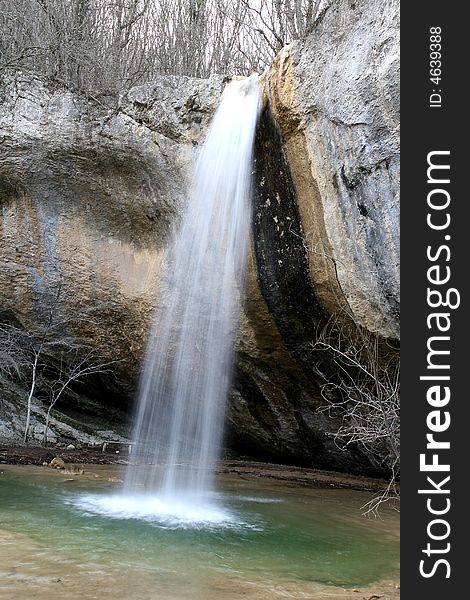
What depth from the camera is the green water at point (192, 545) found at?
427 cm

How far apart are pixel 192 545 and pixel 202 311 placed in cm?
529

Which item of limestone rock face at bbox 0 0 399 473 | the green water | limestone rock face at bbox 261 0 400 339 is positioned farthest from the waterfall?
the green water

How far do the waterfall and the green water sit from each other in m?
1.66

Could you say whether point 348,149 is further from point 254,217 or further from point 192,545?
point 192,545

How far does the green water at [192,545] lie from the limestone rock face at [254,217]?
2.62 m

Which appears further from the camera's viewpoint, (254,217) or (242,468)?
(242,468)

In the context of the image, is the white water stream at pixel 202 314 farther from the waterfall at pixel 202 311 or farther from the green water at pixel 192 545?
the green water at pixel 192 545

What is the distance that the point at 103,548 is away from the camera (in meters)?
4.88

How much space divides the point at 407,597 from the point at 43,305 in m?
10.0

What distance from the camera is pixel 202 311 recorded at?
1023cm

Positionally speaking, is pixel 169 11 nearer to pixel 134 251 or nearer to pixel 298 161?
pixel 134 251

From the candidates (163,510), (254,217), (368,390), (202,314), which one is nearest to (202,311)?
(202,314)

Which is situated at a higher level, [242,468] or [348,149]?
[348,149]

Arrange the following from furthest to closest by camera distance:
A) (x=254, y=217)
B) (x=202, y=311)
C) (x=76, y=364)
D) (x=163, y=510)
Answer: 1. (x=76, y=364)
2. (x=202, y=311)
3. (x=254, y=217)
4. (x=163, y=510)
